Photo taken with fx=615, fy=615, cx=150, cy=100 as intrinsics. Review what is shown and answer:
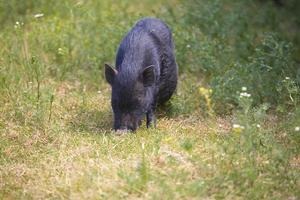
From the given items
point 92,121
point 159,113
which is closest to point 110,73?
point 92,121

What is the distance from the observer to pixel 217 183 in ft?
16.9

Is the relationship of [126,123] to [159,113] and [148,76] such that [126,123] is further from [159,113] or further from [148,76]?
[159,113]

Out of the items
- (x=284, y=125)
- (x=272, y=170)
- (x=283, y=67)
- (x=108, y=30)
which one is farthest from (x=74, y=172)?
(x=108, y=30)

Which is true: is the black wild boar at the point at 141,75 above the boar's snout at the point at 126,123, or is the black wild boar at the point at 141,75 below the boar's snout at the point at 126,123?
above

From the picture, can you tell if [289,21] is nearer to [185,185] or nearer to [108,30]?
[108,30]

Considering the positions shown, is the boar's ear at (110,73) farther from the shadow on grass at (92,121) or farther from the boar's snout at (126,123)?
the shadow on grass at (92,121)

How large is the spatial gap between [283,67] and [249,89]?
56 cm

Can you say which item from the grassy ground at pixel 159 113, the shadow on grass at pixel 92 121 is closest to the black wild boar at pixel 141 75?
the grassy ground at pixel 159 113

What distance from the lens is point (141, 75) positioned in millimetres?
6625

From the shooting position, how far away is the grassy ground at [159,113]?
5.25 m

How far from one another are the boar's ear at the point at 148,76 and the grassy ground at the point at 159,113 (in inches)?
20.9

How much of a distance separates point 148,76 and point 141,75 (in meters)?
0.08

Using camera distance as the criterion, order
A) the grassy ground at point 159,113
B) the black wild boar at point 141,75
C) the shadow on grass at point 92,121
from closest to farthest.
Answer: the grassy ground at point 159,113
the black wild boar at point 141,75
the shadow on grass at point 92,121

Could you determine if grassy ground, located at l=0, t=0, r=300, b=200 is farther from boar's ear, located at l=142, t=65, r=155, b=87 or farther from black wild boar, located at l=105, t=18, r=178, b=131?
boar's ear, located at l=142, t=65, r=155, b=87
